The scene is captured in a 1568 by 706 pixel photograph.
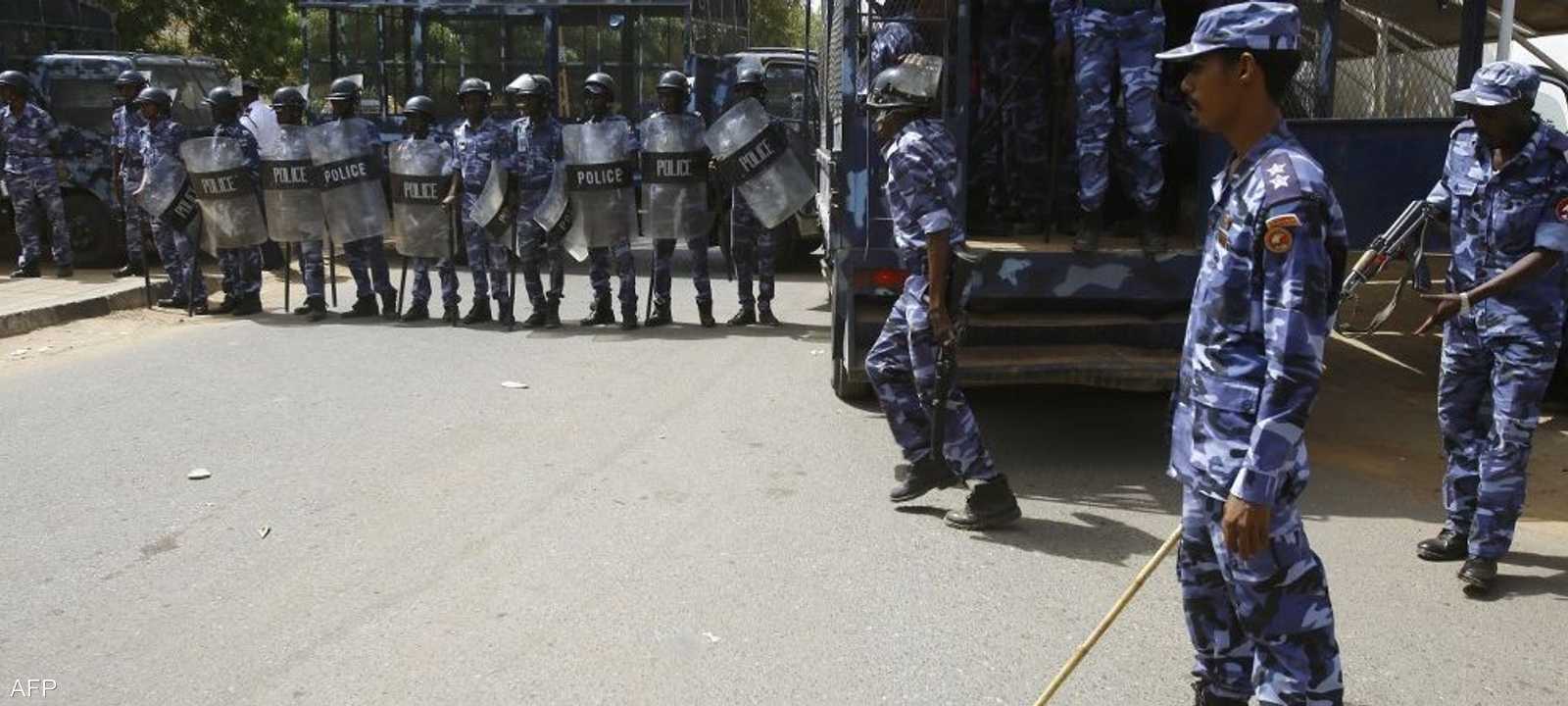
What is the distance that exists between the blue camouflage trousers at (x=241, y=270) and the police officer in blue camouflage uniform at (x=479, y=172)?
1.87m

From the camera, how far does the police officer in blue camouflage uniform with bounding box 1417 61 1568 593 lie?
A: 4125 millimetres

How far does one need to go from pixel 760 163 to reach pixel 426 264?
115 inches

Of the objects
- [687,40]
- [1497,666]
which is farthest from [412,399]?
[687,40]

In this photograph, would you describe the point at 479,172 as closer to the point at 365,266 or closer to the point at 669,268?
the point at 365,266

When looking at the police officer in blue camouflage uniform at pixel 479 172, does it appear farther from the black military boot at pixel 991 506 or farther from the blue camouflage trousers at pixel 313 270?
the black military boot at pixel 991 506

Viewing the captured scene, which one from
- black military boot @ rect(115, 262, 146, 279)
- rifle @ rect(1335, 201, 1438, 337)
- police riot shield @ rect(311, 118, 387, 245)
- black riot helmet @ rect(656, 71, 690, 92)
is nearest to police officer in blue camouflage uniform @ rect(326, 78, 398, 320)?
police riot shield @ rect(311, 118, 387, 245)

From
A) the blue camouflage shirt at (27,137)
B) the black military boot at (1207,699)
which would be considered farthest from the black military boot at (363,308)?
the black military boot at (1207,699)

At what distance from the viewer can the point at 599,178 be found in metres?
9.02

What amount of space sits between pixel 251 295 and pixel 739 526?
268 inches

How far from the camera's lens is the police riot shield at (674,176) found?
355 inches

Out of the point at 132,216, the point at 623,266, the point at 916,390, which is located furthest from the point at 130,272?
the point at 916,390

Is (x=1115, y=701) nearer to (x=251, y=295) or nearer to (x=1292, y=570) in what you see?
(x=1292, y=570)

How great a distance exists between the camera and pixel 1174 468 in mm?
2809

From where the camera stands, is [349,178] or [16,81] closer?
Answer: [349,178]
